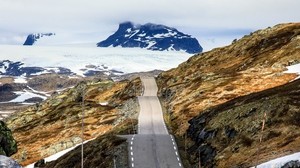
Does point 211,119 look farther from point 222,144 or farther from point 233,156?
point 233,156

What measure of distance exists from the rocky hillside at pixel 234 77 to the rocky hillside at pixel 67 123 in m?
14.2

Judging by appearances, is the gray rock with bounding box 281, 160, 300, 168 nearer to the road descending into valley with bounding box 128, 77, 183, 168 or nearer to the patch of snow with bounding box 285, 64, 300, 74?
the road descending into valley with bounding box 128, 77, 183, 168

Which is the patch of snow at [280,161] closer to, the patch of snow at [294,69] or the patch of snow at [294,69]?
the patch of snow at [294,69]

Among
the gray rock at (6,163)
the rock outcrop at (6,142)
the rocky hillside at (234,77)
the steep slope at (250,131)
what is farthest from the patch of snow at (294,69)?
the gray rock at (6,163)

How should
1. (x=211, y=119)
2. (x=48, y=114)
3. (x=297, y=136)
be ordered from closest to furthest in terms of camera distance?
(x=297, y=136) → (x=211, y=119) → (x=48, y=114)

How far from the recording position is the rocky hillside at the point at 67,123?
424ft

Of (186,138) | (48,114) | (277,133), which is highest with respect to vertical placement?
(277,133)

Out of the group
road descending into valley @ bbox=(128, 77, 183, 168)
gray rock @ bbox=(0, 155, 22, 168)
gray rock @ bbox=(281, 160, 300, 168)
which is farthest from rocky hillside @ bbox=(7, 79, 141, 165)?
gray rock @ bbox=(0, 155, 22, 168)

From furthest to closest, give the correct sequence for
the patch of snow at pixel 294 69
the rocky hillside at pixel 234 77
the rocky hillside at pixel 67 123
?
the rocky hillside at pixel 67 123, the patch of snow at pixel 294 69, the rocky hillside at pixel 234 77

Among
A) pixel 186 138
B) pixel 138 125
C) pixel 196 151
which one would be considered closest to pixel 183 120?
pixel 138 125

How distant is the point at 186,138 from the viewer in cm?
9150

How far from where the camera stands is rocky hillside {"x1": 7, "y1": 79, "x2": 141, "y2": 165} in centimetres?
12938

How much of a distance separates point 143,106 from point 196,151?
7210 centimetres

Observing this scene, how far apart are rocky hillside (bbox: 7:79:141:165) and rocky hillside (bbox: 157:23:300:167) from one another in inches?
560
